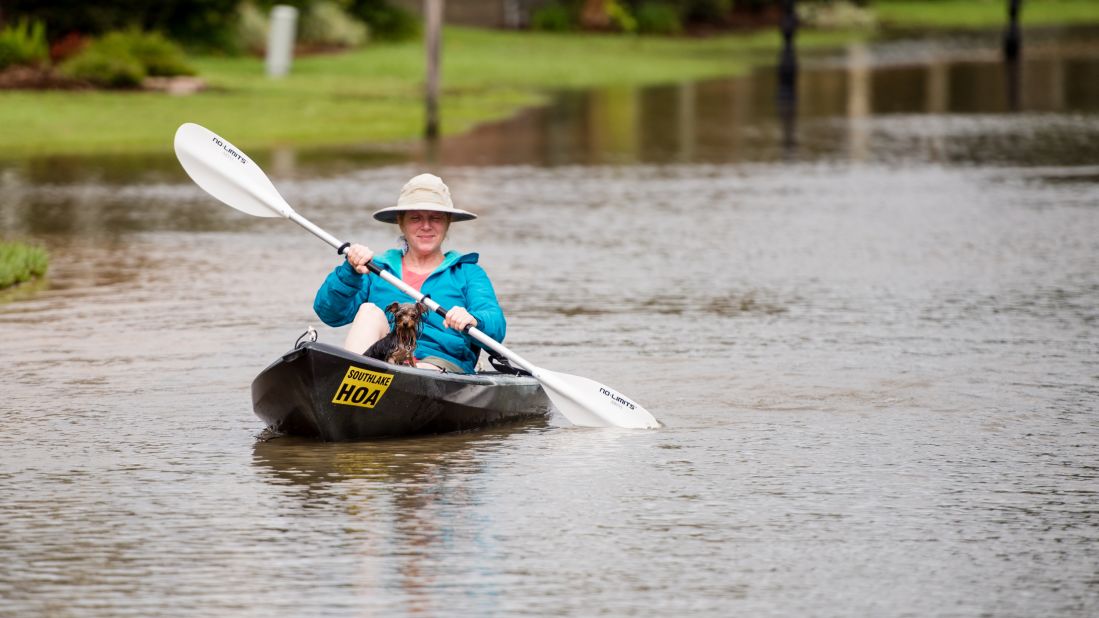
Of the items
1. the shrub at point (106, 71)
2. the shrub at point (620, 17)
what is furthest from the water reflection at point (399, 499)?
the shrub at point (620, 17)

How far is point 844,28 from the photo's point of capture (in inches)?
2763

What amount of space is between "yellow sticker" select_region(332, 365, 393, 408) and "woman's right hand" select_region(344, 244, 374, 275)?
0.62m

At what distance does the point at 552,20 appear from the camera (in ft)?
207

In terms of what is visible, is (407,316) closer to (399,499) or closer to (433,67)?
(399,499)

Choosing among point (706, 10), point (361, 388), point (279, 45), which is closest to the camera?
point (361, 388)

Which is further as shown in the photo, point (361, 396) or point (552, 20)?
point (552, 20)

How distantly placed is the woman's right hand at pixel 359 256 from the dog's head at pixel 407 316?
25 centimetres

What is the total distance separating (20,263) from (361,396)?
6851 mm

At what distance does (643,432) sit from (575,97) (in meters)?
28.0

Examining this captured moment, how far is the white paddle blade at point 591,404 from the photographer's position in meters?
10.2

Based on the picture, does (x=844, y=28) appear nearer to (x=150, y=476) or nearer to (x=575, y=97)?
(x=575, y=97)

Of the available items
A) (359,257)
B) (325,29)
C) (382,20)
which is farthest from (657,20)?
(359,257)

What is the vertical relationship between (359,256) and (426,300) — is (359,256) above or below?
above

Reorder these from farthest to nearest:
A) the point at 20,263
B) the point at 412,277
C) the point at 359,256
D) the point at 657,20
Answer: the point at 657,20 < the point at 20,263 < the point at 412,277 < the point at 359,256
